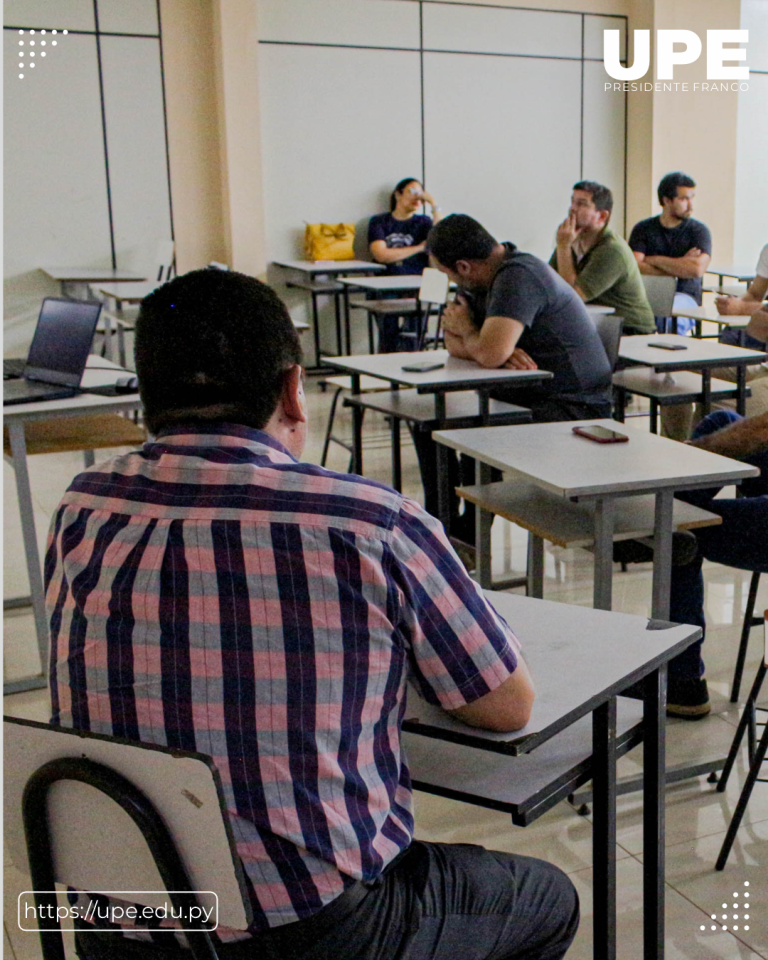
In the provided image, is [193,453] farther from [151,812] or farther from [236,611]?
[151,812]

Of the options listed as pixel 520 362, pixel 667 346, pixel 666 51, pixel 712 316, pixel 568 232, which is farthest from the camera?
→ pixel 666 51

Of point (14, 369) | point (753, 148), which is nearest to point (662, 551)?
point (14, 369)

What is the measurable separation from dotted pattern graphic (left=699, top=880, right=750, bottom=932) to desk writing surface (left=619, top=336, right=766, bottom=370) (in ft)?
8.04

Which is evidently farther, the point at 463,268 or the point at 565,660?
the point at 463,268

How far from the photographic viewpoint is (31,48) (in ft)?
25.0

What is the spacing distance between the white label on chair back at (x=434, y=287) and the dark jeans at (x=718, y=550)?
2.79 meters

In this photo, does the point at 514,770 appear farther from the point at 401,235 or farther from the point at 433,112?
the point at 433,112

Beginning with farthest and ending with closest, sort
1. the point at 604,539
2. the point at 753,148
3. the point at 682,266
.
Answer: the point at 753,148
the point at 682,266
the point at 604,539

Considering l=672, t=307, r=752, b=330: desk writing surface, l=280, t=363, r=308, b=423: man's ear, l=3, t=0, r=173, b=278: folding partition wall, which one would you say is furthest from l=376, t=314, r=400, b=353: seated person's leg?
l=280, t=363, r=308, b=423: man's ear

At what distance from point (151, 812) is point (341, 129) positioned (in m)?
8.11

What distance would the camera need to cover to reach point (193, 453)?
117cm

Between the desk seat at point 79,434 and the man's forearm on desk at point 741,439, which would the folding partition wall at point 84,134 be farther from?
the man's forearm on desk at point 741,439

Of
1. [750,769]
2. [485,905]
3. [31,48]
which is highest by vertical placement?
[31,48]

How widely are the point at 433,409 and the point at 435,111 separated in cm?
567
